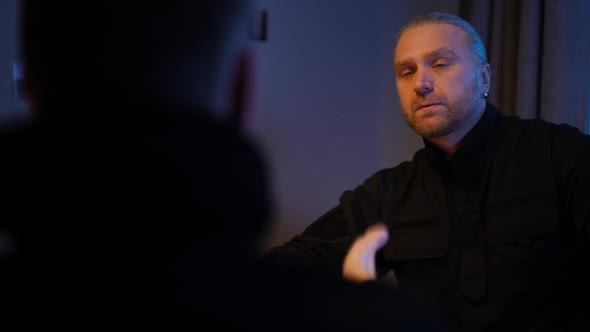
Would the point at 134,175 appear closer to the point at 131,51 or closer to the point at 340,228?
the point at 131,51

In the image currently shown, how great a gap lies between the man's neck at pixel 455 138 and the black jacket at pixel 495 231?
0.02 metres

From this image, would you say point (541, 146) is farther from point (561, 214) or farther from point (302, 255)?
point (302, 255)

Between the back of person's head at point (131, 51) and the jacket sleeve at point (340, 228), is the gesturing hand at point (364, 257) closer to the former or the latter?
the back of person's head at point (131, 51)

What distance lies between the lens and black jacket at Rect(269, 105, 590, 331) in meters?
1.00

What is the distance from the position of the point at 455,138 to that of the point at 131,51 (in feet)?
3.47

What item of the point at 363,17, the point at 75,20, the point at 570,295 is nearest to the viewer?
the point at 75,20

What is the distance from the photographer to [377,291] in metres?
0.24

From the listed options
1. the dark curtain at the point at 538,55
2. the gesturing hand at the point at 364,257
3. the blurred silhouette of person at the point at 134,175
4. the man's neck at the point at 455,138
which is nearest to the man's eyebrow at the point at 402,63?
the man's neck at the point at 455,138

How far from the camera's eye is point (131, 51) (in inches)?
7.8

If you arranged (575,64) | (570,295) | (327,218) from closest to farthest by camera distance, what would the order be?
(570,295) → (327,218) → (575,64)

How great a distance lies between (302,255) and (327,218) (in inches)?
6.8

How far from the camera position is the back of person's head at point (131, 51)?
0.64ft

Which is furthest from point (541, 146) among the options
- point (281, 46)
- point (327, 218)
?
point (281, 46)

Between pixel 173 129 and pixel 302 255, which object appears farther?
pixel 302 255
